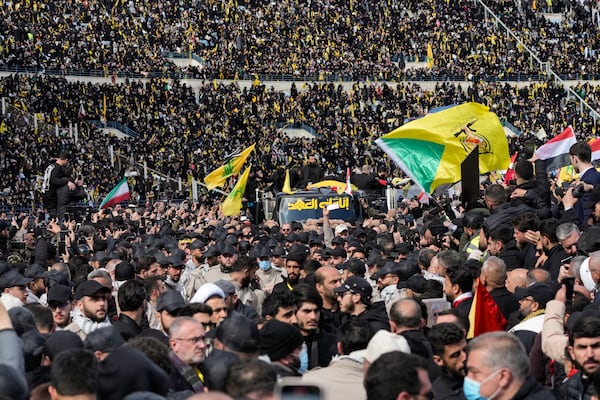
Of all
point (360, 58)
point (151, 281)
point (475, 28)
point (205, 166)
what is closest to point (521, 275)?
→ point (151, 281)

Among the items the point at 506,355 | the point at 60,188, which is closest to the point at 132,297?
the point at 506,355

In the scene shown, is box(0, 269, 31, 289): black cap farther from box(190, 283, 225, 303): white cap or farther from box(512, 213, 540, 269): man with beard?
box(512, 213, 540, 269): man with beard

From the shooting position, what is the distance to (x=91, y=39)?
54.6 metres

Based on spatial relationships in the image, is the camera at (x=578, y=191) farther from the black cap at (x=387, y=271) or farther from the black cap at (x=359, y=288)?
the black cap at (x=359, y=288)

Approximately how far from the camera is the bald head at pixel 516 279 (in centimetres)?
938

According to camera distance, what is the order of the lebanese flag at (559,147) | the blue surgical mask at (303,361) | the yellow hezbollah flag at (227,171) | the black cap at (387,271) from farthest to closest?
the yellow hezbollah flag at (227,171), the lebanese flag at (559,147), the black cap at (387,271), the blue surgical mask at (303,361)

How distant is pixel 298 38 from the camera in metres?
62.1

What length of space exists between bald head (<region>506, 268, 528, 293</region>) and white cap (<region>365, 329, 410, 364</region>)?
2.74 metres

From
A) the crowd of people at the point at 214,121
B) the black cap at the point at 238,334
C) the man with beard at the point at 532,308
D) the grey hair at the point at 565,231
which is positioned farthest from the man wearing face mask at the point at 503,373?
the crowd of people at the point at 214,121

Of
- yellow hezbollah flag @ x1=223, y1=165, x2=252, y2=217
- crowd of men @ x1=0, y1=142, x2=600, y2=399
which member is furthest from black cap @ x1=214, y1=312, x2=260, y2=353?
yellow hezbollah flag @ x1=223, y1=165, x2=252, y2=217

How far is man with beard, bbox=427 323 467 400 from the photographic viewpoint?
22.8 ft

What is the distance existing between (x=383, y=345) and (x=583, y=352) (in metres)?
1.03

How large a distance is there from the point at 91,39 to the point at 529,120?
65.6 ft

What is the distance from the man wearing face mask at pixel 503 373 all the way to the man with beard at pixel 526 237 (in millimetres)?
5058
